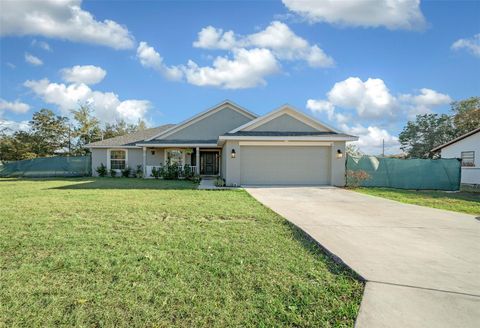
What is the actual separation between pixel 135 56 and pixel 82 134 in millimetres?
27567

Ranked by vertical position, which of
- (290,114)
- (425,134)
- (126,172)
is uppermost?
(425,134)

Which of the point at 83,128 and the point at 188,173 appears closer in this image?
the point at 188,173

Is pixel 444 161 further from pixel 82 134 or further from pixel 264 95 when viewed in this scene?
pixel 82 134

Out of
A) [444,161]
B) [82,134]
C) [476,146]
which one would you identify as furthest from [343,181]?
[82,134]

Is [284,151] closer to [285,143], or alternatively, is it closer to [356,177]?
[285,143]

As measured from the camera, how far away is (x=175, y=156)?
21500mm

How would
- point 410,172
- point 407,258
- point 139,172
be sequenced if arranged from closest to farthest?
point 407,258
point 410,172
point 139,172

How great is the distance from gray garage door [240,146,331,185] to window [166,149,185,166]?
25.6 ft

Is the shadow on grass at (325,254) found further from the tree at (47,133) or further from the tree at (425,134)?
the tree at (425,134)

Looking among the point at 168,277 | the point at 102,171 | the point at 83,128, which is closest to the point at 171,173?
the point at 102,171

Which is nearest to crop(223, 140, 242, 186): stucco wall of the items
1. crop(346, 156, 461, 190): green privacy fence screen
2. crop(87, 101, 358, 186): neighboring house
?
crop(87, 101, 358, 186): neighboring house

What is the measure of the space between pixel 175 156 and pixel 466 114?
36.5 m

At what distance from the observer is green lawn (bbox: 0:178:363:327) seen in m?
2.52

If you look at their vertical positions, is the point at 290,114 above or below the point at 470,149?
above
